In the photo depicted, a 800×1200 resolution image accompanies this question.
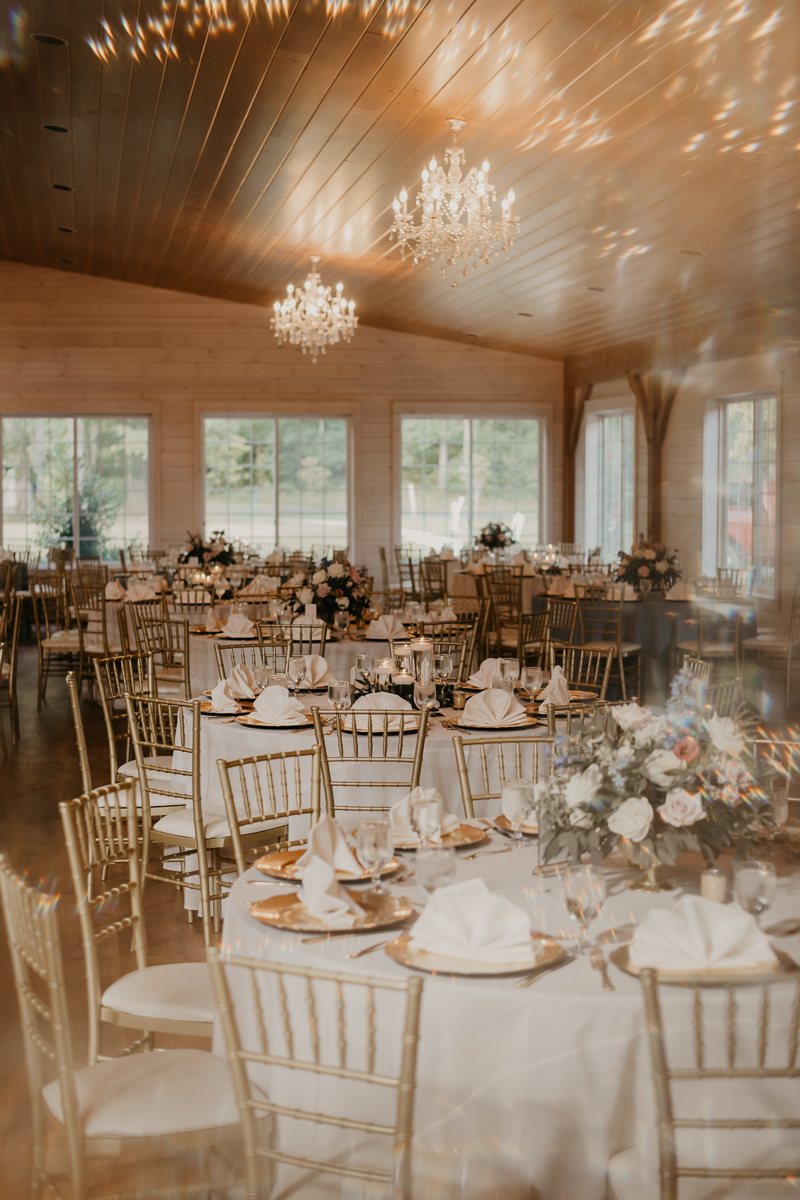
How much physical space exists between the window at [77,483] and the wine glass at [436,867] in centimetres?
1269

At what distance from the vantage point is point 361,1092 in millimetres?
2143

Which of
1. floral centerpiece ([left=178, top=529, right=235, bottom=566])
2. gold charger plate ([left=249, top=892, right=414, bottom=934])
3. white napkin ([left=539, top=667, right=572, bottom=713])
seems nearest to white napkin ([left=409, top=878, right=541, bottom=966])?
gold charger plate ([left=249, top=892, right=414, bottom=934])

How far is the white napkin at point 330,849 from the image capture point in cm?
253

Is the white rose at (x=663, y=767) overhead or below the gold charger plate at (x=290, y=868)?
overhead

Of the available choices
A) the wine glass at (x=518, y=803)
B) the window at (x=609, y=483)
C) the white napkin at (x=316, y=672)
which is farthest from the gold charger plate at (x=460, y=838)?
the window at (x=609, y=483)

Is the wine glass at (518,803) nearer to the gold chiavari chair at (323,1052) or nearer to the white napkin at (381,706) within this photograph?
the gold chiavari chair at (323,1052)

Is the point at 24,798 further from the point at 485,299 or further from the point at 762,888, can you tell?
the point at 485,299

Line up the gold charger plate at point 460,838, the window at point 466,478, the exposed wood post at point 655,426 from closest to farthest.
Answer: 1. the gold charger plate at point 460,838
2. the exposed wood post at point 655,426
3. the window at point 466,478

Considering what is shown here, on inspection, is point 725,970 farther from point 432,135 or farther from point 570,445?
point 570,445

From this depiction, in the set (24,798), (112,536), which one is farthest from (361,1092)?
(112,536)

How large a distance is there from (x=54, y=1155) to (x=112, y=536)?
12200 millimetres

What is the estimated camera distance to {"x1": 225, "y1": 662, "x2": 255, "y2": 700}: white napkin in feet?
15.8

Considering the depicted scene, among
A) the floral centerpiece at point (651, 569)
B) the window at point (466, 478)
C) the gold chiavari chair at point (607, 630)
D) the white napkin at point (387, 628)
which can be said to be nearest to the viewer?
the white napkin at point (387, 628)

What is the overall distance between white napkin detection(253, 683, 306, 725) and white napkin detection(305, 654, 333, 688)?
0.75m
